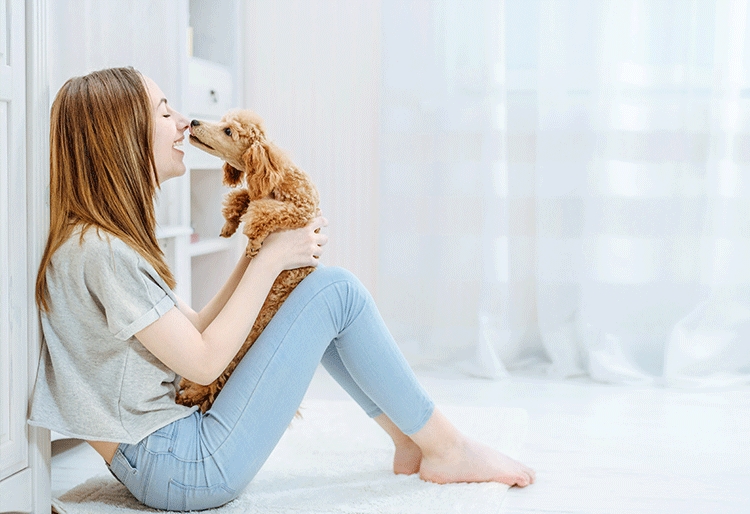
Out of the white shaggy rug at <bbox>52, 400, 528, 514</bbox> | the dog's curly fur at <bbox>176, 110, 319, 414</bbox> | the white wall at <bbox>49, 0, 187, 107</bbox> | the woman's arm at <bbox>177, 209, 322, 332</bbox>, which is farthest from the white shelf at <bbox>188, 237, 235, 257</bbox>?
the dog's curly fur at <bbox>176, 110, 319, 414</bbox>

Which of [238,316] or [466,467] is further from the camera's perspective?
[466,467]

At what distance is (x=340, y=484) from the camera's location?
167cm

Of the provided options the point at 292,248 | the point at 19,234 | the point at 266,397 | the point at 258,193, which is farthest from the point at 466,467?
the point at 19,234

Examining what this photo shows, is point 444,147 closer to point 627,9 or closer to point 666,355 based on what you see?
point 627,9

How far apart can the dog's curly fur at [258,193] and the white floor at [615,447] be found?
1.63 feet

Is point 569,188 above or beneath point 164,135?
beneath

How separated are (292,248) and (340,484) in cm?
51


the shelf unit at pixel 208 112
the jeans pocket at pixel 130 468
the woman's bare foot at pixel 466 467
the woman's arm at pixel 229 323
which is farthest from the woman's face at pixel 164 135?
the shelf unit at pixel 208 112

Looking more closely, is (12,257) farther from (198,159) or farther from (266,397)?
(198,159)

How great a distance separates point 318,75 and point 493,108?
63 centimetres

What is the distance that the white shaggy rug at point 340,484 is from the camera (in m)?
1.52

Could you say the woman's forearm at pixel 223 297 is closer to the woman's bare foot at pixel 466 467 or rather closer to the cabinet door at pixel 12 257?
the cabinet door at pixel 12 257

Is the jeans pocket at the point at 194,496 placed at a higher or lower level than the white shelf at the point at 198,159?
lower

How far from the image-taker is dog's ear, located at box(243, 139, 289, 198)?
1455 millimetres
